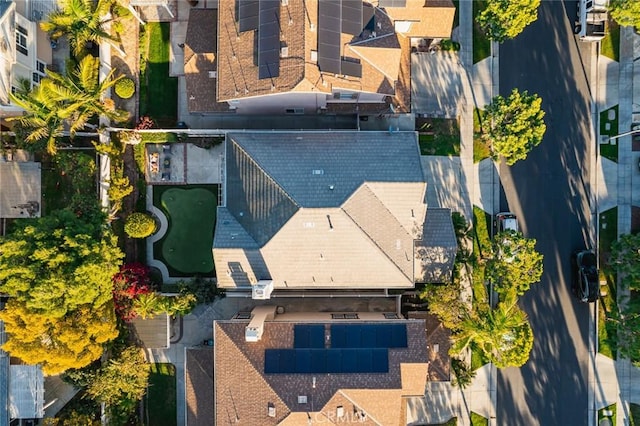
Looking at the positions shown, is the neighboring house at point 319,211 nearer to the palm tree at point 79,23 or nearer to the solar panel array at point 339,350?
the solar panel array at point 339,350

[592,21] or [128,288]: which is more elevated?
[592,21]

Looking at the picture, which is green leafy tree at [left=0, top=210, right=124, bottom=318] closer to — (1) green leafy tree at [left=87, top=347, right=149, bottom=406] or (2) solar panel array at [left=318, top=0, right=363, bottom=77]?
(1) green leafy tree at [left=87, top=347, right=149, bottom=406]

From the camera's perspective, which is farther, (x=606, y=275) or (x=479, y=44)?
(x=479, y=44)

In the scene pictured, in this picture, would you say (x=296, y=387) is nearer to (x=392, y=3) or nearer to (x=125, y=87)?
(x=125, y=87)

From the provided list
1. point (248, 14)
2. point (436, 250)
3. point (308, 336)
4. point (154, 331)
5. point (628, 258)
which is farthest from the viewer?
point (154, 331)

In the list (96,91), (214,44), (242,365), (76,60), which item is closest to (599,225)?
(242,365)

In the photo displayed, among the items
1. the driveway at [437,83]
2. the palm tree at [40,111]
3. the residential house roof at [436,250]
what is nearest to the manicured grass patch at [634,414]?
the residential house roof at [436,250]

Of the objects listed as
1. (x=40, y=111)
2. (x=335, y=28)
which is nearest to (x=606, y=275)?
(x=335, y=28)
